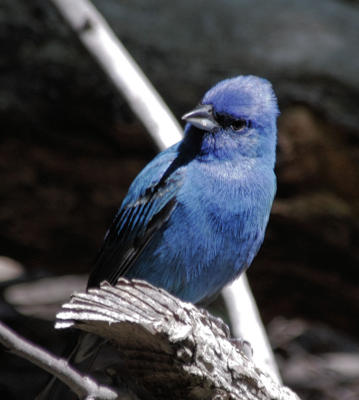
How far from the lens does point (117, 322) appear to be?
7.30 feet

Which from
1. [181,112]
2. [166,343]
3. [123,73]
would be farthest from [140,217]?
[166,343]

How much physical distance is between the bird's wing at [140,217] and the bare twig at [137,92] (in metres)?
0.19

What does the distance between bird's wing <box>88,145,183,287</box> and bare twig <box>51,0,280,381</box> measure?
185 mm

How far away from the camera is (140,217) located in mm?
3480

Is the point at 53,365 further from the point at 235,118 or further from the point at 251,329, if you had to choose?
the point at 235,118

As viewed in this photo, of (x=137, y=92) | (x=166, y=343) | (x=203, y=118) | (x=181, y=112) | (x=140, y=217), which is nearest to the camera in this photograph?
A: (x=166, y=343)

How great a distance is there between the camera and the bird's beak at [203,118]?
3.34 m

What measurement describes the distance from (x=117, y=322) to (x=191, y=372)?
29 cm

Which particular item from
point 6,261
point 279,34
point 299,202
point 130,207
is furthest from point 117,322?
point 6,261

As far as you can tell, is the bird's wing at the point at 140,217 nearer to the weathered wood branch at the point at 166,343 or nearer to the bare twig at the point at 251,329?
the bare twig at the point at 251,329

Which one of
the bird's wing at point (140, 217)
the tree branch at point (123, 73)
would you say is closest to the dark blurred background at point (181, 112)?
the tree branch at point (123, 73)

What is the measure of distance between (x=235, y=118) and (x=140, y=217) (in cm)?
64

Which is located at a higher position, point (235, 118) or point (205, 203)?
point (235, 118)

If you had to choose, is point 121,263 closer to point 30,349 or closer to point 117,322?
point 117,322
